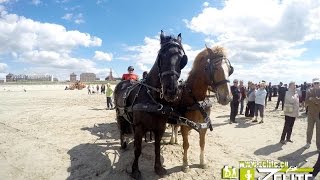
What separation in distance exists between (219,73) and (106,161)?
3.45m

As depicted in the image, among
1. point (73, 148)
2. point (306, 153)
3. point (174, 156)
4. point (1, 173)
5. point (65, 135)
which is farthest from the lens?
point (65, 135)

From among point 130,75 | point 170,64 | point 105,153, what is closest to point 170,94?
point 170,64

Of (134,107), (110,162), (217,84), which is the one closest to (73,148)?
(110,162)

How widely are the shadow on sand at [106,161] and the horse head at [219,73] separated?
2.13 m

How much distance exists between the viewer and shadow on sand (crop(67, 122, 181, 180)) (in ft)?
20.8

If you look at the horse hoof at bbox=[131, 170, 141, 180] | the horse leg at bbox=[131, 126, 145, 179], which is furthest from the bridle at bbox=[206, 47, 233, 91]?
the horse hoof at bbox=[131, 170, 141, 180]

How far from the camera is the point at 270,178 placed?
6312 mm

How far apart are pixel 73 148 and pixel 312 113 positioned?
732 cm

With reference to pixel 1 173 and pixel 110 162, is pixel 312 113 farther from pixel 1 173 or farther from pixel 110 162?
pixel 1 173

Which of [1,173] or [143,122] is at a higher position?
[143,122]

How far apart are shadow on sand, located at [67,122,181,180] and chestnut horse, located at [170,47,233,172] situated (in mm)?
983

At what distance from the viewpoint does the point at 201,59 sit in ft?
20.7

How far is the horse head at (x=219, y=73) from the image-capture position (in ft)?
18.0

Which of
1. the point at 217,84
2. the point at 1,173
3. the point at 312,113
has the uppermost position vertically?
Result: the point at 217,84
